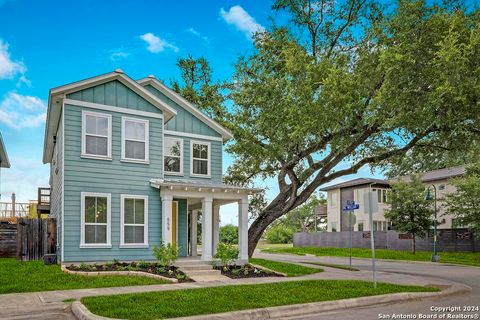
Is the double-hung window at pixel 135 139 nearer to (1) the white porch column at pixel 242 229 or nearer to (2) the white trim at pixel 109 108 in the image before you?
(2) the white trim at pixel 109 108

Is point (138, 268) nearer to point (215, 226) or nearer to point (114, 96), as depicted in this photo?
point (215, 226)

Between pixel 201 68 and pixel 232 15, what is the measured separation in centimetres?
855

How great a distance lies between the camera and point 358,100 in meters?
18.7

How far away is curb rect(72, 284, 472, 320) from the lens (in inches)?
355

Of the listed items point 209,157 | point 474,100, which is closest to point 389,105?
point 474,100

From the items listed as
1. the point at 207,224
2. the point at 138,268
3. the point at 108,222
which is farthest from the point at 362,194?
the point at 138,268

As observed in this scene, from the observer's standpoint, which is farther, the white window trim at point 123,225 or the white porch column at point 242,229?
the white porch column at point 242,229

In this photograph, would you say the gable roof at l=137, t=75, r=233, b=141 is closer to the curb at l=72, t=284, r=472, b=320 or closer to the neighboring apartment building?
the curb at l=72, t=284, r=472, b=320

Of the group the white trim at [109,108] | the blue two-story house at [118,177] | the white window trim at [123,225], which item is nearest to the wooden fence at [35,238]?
the blue two-story house at [118,177]

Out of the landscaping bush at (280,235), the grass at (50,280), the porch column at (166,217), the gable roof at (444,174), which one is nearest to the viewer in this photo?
the grass at (50,280)

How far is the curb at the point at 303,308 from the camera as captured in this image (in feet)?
29.6

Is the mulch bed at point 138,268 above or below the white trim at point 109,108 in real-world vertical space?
below

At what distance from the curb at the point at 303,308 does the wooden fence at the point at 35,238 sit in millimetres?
9358

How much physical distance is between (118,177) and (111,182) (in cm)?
31
